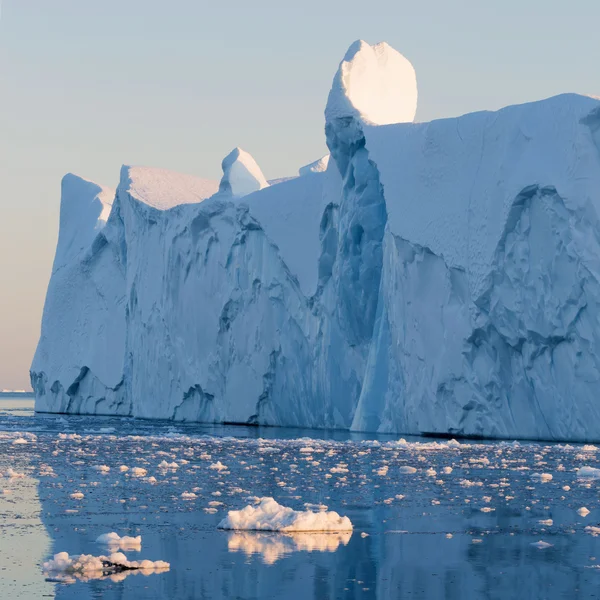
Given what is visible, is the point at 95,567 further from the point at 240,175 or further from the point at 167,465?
the point at 240,175

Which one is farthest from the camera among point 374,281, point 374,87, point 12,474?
point 374,87

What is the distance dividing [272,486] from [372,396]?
14.2m

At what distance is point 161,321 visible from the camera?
3525cm

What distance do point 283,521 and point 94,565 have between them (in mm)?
2085

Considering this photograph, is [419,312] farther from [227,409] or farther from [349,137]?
[227,409]

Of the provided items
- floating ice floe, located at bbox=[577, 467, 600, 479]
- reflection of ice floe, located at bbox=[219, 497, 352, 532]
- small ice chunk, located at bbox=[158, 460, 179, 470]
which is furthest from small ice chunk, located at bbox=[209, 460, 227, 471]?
reflection of ice floe, located at bbox=[219, 497, 352, 532]

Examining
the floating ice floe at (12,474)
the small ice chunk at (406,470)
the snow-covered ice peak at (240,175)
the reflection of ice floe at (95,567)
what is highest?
the snow-covered ice peak at (240,175)

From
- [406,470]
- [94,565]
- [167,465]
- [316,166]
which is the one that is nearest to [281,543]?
[94,565]

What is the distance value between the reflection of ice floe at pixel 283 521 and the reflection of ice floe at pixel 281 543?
8cm

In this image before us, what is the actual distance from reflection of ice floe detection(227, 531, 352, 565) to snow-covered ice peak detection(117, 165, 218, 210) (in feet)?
94.4

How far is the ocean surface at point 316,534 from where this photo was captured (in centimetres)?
599

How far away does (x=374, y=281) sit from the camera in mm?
26812

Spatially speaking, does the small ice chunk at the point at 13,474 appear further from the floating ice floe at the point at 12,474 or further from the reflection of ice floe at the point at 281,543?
the reflection of ice floe at the point at 281,543

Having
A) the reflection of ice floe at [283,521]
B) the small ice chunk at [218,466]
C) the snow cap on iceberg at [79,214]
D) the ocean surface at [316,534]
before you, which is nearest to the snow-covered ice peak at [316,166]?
the snow cap on iceberg at [79,214]
